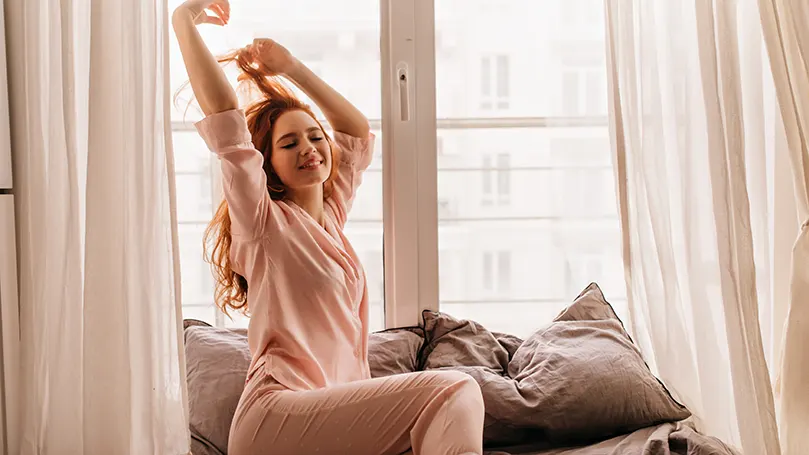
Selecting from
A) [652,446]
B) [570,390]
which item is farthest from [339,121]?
[652,446]

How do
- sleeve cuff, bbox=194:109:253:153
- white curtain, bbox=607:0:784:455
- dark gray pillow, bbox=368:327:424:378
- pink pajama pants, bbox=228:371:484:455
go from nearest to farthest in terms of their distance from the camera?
pink pajama pants, bbox=228:371:484:455 → sleeve cuff, bbox=194:109:253:153 → white curtain, bbox=607:0:784:455 → dark gray pillow, bbox=368:327:424:378

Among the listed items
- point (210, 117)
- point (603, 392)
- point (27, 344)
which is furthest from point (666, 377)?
point (27, 344)

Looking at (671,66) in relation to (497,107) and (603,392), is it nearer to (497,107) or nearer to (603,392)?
(497,107)

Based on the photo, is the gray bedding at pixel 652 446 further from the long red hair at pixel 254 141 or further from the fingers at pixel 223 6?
the fingers at pixel 223 6

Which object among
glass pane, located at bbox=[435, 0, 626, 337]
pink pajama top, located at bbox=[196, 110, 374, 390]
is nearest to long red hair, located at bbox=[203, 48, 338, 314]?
pink pajama top, located at bbox=[196, 110, 374, 390]

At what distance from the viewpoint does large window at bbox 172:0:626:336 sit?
210 cm

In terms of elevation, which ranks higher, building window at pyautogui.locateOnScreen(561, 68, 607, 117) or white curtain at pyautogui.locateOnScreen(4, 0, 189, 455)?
building window at pyautogui.locateOnScreen(561, 68, 607, 117)

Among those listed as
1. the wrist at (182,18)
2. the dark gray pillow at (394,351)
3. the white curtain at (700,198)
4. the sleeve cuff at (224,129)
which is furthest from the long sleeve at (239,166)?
the white curtain at (700,198)

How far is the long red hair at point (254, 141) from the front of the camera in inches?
72.0

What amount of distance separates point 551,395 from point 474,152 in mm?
687

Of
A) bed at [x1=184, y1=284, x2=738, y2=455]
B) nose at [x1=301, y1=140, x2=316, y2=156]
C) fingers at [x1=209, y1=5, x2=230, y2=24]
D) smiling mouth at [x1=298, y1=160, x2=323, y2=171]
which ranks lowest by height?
bed at [x1=184, y1=284, x2=738, y2=455]

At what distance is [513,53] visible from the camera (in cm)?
213

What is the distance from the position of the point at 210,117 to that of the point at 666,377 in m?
1.15

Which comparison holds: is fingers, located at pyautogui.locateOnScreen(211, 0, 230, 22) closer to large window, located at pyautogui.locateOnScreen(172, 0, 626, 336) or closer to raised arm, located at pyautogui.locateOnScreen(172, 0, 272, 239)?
raised arm, located at pyautogui.locateOnScreen(172, 0, 272, 239)
